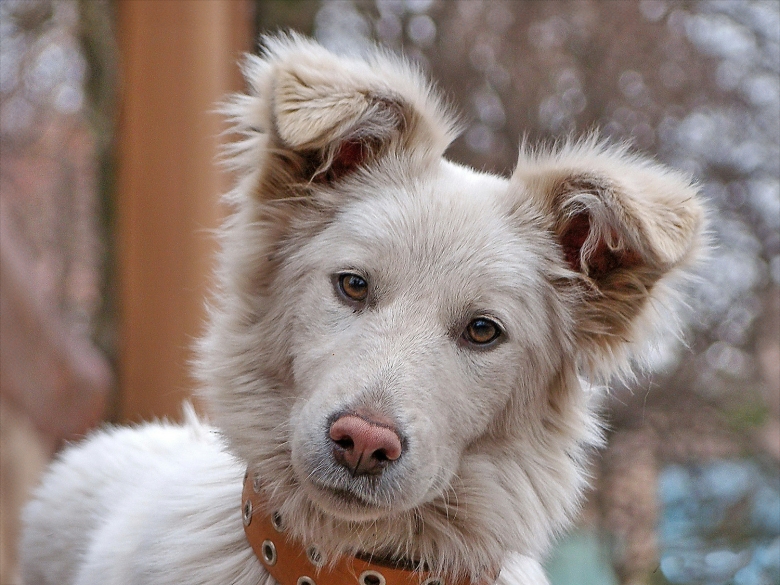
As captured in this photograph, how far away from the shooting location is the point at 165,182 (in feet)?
15.0

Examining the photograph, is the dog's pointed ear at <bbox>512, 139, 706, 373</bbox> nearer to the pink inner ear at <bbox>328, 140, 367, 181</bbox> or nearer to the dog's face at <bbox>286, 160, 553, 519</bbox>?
the dog's face at <bbox>286, 160, 553, 519</bbox>

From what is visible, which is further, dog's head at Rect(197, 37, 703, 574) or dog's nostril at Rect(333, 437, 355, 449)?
dog's head at Rect(197, 37, 703, 574)

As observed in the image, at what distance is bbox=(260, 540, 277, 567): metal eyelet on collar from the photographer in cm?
222

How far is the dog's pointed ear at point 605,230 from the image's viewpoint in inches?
87.2

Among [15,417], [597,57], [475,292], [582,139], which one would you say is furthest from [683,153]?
[15,417]

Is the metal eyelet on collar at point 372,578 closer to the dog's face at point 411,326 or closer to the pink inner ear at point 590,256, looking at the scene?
the dog's face at point 411,326

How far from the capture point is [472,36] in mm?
5262

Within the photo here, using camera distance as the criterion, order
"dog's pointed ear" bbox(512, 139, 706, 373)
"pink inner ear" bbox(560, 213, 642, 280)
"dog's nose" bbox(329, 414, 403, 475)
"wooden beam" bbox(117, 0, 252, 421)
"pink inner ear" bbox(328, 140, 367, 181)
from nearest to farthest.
Answer: "dog's nose" bbox(329, 414, 403, 475)
"dog's pointed ear" bbox(512, 139, 706, 373)
"pink inner ear" bbox(560, 213, 642, 280)
"pink inner ear" bbox(328, 140, 367, 181)
"wooden beam" bbox(117, 0, 252, 421)

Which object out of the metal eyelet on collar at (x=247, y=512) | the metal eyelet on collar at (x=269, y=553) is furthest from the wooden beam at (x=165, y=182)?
the metal eyelet on collar at (x=269, y=553)

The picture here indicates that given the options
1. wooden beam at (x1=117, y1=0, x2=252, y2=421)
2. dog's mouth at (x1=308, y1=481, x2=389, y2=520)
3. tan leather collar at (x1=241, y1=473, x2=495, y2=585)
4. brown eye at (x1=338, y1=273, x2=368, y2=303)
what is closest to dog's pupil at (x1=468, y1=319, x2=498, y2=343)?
brown eye at (x1=338, y1=273, x2=368, y2=303)

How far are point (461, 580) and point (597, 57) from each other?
12.0 feet

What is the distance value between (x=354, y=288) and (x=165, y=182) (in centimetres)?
263

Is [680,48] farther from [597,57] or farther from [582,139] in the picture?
[582,139]

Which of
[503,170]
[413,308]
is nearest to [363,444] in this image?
[413,308]
